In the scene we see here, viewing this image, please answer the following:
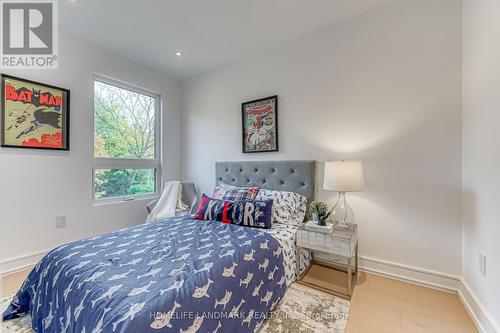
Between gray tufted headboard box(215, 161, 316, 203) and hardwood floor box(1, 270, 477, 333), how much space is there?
0.99m

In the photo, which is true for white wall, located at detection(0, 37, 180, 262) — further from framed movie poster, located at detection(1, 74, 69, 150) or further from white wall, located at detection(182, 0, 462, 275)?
white wall, located at detection(182, 0, 462, 275)

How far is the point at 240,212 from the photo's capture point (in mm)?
2123

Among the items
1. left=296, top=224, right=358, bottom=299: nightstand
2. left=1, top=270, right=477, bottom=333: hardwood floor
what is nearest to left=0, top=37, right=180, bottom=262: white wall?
left=1, top=270, right=477, bottom=333: hardwood floor

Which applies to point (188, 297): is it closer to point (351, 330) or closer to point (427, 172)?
point (351, 330)

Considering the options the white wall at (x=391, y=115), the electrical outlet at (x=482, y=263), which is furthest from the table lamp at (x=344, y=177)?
the electrical outlet at (x=482, y=263)

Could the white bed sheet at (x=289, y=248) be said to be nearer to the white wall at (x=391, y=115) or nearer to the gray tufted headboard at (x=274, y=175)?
the gray tufted headboard at (x=274, y=175)

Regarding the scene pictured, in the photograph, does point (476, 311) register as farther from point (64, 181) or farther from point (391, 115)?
point (64, 181)

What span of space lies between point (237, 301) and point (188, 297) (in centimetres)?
37

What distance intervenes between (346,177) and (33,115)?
3280mm

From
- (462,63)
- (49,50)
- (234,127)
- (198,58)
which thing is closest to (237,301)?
(234,127)

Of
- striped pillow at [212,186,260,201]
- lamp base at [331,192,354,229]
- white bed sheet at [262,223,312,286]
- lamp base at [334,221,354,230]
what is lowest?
white bed sheet at [262,223,312,286]

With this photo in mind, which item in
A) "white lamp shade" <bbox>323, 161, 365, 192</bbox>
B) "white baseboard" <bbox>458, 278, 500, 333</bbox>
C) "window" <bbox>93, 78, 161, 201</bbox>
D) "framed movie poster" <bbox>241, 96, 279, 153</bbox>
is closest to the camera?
"white baseboard" <bbox>458, 278, 500, 333</bbox>

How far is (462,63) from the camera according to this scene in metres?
1.76

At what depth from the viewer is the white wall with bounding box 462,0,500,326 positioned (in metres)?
1.31
